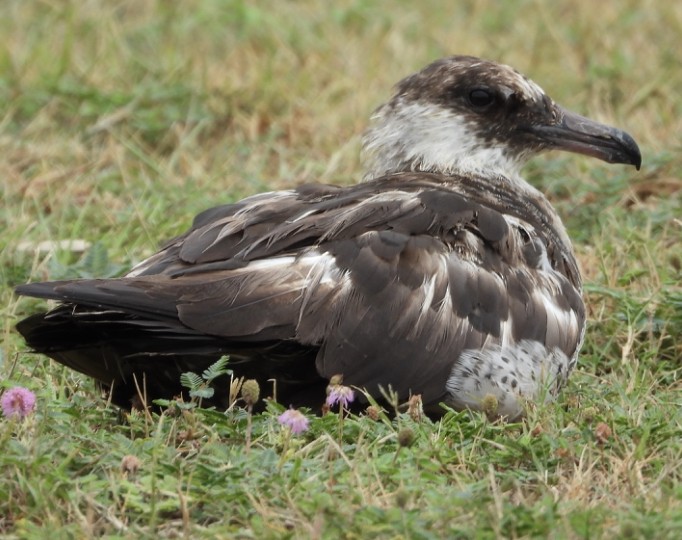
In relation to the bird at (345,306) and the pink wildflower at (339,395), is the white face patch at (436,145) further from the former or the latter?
the pink wildflower at (339,395)

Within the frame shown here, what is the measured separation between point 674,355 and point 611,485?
1.49 m

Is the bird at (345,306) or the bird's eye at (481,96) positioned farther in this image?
the bird's eye at (481,96)

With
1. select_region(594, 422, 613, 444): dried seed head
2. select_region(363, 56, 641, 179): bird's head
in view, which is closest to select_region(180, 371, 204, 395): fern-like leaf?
select_region(594, 422, 613, 444): dried seed head

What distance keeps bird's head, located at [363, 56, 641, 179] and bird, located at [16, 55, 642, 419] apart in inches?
19.3

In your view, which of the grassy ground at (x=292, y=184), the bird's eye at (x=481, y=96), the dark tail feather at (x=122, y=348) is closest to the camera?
the grassy ground at (x=292, y=184)

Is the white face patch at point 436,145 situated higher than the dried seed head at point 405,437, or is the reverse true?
the white face patch at point 436,145

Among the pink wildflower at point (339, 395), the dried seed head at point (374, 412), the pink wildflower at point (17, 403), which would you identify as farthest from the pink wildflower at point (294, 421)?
the pink wildflower at point (17, 403)

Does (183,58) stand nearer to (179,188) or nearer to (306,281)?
(179,188)

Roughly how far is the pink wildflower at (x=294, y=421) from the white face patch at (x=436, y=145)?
72.2 inches

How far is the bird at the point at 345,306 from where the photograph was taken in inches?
163

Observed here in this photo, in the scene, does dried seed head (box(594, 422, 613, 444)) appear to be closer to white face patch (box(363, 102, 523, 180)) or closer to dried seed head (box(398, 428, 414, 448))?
dried seed head (box(398, 428, 414, 448))

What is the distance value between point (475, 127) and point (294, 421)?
6.62 ft

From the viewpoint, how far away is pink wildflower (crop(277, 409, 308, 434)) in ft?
12.4

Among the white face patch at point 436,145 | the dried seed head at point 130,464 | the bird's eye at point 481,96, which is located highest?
the bird's eye at point 481,96
